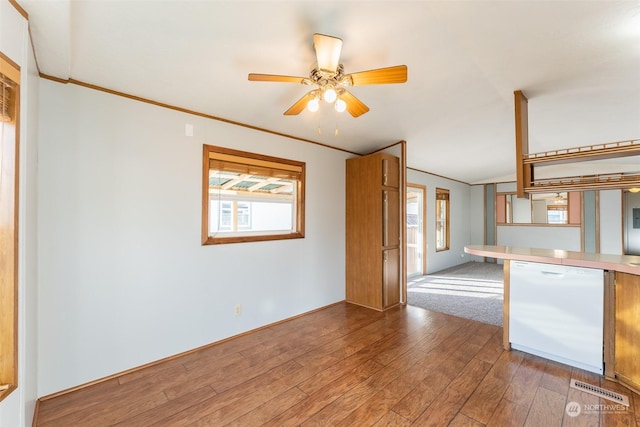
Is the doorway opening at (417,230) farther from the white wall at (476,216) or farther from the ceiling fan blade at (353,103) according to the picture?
the ceiling fan blade at (353,103)

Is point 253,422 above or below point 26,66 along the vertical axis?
below

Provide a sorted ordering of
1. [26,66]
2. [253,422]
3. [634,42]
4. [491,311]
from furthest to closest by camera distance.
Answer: [491,311] → [634,42] → [253,422] → [26,66]

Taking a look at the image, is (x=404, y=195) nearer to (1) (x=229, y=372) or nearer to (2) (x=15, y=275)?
(1) (x=229, y=372)

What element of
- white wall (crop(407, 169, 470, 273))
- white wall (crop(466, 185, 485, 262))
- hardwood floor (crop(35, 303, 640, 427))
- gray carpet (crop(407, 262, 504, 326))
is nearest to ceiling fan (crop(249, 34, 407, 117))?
hardwood floor (crop(35, 303, 640, 427))

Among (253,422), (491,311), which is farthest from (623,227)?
(253,422)

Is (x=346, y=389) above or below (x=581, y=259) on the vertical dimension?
below

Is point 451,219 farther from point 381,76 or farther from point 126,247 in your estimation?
point 126,247

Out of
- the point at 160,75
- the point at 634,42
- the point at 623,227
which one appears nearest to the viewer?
the point at 634,42

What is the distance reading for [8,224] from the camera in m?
1.24

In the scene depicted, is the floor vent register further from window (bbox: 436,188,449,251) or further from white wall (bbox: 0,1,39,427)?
window (bbox: 436,188,449,251)

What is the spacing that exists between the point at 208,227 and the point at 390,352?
220 cm

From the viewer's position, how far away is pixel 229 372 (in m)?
2.24

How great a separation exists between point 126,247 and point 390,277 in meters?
3.16
